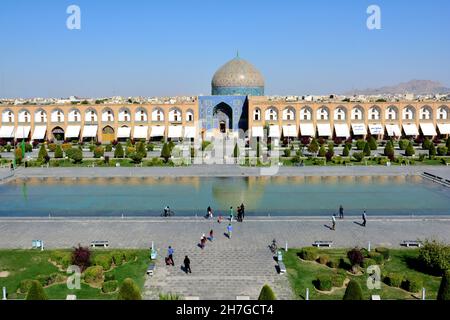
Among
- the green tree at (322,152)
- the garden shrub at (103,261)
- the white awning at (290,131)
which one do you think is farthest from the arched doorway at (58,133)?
the garden shrub at (103,261)

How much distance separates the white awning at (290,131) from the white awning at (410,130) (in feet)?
32.1

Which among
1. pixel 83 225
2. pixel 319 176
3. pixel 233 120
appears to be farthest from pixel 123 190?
pixel 233 120

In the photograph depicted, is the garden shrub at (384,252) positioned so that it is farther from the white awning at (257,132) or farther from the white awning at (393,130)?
the white awning at (393,130)

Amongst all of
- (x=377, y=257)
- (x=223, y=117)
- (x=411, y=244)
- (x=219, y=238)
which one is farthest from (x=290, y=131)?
(x=377, y=257)

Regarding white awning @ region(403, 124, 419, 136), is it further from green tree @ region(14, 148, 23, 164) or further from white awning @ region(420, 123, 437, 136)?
green tree @ region(14, 148, 23, 164)

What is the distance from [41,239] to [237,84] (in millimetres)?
35349

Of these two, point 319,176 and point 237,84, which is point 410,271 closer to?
point 319,176

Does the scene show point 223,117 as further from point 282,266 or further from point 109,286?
point 109,286

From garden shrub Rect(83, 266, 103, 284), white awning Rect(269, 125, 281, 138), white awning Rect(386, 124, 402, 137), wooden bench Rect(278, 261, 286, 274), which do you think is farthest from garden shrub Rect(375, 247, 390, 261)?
white awning Rect(386, 124, 402, 137)

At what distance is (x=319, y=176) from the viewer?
27.7 metres

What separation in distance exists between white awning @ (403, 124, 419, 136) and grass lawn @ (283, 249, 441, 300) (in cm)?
3363

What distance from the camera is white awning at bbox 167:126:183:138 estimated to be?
45.6 metres

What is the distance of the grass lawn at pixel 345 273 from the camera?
1099 centimetres
